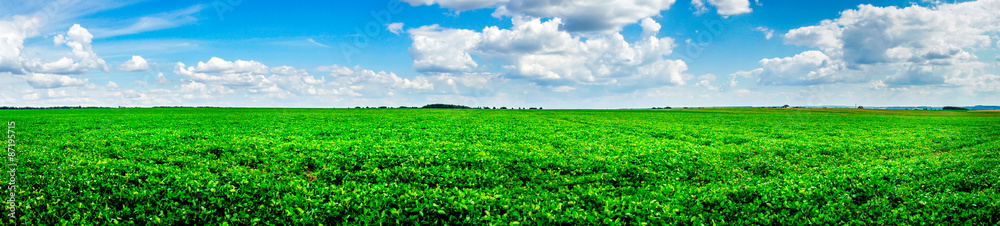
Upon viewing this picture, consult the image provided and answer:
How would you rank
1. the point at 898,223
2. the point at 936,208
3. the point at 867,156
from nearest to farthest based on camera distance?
1. the point at 898,223
2. the point at 936,208
3. the point at 867,156

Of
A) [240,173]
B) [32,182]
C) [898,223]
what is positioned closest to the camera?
[898,223]

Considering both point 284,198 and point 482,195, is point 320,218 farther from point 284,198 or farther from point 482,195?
point 482,195

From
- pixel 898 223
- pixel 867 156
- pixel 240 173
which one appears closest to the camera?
pixel 898 223

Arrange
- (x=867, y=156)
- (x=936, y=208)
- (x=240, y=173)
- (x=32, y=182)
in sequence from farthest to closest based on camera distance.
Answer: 1. (x=867, y=156)
2. (x=240, y=173)
3. (x=32, y=182)
4. (x=936, y=208)

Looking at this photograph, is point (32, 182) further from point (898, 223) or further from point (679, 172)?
point (898, 223)

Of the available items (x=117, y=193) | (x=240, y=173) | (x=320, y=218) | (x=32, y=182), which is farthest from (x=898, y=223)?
(x=32, y=182)

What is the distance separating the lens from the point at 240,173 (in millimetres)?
14625

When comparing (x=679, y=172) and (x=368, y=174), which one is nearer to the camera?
(x=368, y=174)

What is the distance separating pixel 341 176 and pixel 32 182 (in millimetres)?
8800

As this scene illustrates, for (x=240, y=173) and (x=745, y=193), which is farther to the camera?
(x=240, y=173)

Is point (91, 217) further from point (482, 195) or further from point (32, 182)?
point (482, 195)

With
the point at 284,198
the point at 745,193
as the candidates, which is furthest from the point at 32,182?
the point at 745,193

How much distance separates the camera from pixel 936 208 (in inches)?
455

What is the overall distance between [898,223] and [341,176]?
53.8ft
